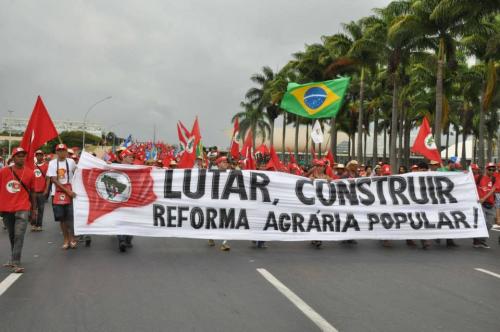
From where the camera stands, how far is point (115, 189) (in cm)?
893

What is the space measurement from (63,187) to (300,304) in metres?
4.92

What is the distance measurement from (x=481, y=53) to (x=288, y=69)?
79.8 feet

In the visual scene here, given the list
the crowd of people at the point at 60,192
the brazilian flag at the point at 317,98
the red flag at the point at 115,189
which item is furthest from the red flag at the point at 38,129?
the brazilian flag at the point at 317,98

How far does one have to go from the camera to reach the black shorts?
346 inches

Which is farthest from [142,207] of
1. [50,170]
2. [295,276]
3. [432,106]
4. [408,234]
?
[432,106]

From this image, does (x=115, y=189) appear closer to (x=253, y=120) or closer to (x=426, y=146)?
(x=426, y=146)

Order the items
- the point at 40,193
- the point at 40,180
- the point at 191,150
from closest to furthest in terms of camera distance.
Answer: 1. the point at 40,193
2. the point at 40,180
3. the point at 191,150

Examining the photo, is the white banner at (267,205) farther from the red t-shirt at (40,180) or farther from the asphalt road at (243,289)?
the red t-shirt at (40,180)

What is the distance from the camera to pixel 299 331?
15.5 feet

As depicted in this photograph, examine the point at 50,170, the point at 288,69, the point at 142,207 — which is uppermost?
the point at 288,69

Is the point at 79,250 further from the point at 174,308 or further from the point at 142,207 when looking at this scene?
the point at 174,308

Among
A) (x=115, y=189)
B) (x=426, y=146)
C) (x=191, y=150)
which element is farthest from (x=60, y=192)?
(x=426, y=146)

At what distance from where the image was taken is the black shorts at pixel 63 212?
346 inches

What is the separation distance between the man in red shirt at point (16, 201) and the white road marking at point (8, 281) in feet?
0.52
